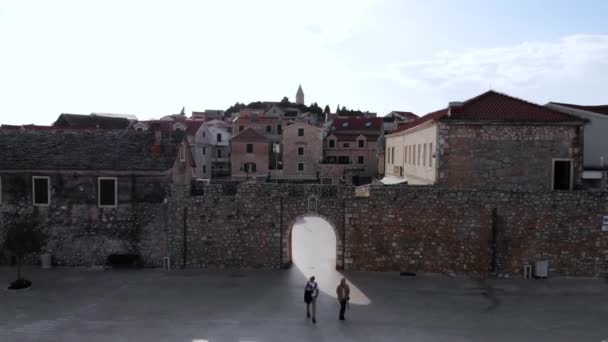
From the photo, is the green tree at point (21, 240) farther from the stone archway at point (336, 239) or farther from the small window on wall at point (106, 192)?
the stone archway at point (336, 239)

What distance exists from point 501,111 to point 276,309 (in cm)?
1546

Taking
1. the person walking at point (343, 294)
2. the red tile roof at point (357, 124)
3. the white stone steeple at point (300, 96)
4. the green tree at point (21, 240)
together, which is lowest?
the person walking at point (343, 294)

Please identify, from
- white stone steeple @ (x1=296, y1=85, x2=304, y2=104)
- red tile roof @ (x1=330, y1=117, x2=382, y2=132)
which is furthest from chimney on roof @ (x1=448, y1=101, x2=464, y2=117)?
white stone steeple @ (x1=296, y1=85, x2=304, y2=104)

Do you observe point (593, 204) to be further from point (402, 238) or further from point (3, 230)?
point (3, 230)

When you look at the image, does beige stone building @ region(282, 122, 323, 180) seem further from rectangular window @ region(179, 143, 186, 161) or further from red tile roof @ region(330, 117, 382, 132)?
rectangular window @ region(179, 143, 186, 161)

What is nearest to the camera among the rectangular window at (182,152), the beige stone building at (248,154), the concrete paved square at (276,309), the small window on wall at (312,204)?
the concrete paved square at (276,309)

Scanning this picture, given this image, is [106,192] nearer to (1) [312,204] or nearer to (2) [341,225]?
(1) [312,204]

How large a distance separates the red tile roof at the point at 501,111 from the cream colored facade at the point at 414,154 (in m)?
1.46

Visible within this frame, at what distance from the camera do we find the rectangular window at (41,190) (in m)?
22.4

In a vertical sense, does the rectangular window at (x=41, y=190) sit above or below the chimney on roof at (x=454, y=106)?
below

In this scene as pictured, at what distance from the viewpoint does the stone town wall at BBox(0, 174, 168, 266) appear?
22172 mm

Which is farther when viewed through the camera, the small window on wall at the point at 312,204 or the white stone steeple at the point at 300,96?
the white stone steeple at the point at 300,96

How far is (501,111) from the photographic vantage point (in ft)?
81.1

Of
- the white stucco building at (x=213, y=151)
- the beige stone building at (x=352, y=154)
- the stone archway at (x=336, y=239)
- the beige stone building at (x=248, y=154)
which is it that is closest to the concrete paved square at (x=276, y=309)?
the stone archway at (x=336, y=239)
